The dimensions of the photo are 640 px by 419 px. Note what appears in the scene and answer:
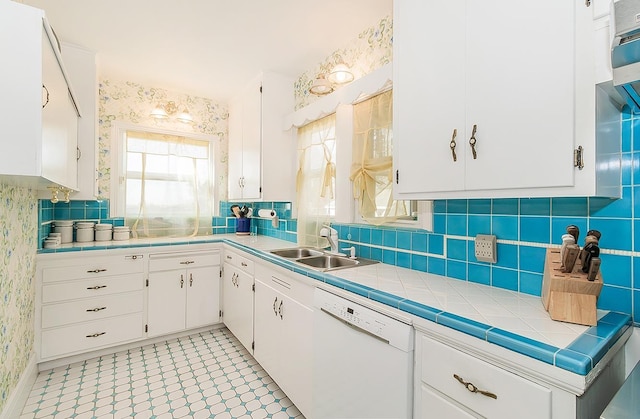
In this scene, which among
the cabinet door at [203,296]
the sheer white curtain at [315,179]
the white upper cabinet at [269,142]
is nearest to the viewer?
the sheer white curtain at [315,179]

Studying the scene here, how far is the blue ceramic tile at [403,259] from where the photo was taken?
1796 millimetres

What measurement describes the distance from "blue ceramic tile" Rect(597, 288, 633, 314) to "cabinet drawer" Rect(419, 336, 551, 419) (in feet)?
1.78

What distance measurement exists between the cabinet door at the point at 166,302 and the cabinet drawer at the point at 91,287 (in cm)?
13

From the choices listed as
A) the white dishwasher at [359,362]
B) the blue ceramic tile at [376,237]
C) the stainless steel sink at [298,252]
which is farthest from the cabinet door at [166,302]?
the blue ceramic tile at [376,237]

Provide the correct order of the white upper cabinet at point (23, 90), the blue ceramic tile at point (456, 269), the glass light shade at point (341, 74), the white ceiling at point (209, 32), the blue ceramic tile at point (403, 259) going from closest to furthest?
the white upper cabinet at point (23, 90) < the blue ceramic tile at point (456, 269) < the blue ceramic tile at point (403, 259) < the white ceiling at point (209, 32) < the glass light shade at point (341, 74)

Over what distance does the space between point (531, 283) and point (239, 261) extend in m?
2.13

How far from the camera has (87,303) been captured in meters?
2.46

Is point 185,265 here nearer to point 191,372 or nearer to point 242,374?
point 191,372

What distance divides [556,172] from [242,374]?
2.34m

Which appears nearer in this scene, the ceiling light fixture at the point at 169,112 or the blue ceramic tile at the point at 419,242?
the blue ceramic tile at the point at 419,242

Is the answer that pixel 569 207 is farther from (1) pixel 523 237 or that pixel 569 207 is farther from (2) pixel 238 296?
(2) pixel 238 296

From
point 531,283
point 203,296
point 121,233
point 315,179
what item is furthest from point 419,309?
point 121,233

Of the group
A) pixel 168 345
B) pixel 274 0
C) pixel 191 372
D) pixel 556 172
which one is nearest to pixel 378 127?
pixel 274 0

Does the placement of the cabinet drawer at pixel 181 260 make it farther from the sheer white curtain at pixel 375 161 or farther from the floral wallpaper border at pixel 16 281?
the sheer white curtain at pixel 375 161
